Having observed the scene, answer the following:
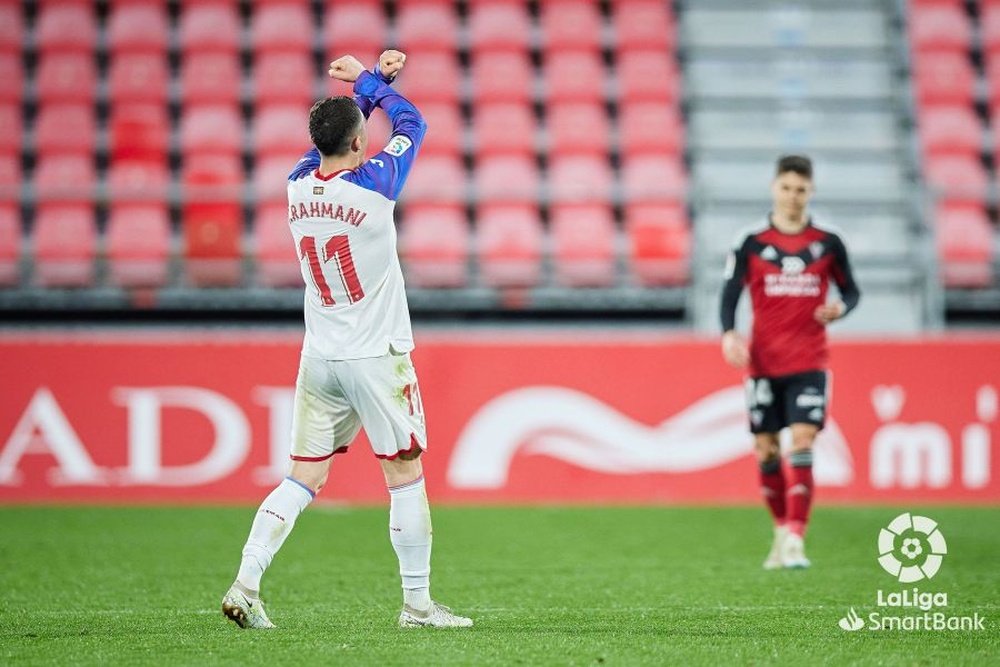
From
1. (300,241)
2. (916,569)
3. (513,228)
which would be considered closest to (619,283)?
(513,228)

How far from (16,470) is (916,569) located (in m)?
6.05

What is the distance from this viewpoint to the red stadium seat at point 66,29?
1405 cm

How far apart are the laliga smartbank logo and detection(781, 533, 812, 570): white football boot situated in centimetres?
37

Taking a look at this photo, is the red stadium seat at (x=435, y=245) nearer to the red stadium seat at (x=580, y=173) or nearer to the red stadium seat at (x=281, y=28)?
the red stadium seat at (x=580, y=173)

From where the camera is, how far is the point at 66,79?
45.3ft

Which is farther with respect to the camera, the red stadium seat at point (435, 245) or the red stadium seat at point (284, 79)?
the red stadium seat at point (284, 79)

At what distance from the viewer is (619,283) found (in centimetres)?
1134

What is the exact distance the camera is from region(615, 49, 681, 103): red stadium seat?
14.0 meters

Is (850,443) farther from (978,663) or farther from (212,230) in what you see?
(978,663)

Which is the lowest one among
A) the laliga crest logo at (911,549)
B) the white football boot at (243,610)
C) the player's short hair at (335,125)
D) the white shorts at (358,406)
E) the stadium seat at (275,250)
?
the laliga crest logo at (911,549)

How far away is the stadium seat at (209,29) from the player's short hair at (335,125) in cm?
976

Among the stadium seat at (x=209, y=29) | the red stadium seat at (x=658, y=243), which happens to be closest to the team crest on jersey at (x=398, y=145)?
the red stadium seat at (x=658, y=243)

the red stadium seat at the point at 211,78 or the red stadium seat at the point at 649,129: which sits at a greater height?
the red stadium seat at the point at 211,78

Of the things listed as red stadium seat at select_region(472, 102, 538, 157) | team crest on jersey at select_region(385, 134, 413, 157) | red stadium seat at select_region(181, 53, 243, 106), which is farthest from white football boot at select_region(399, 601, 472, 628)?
red stadium seat at select_region(181, 53, 243, 106)
